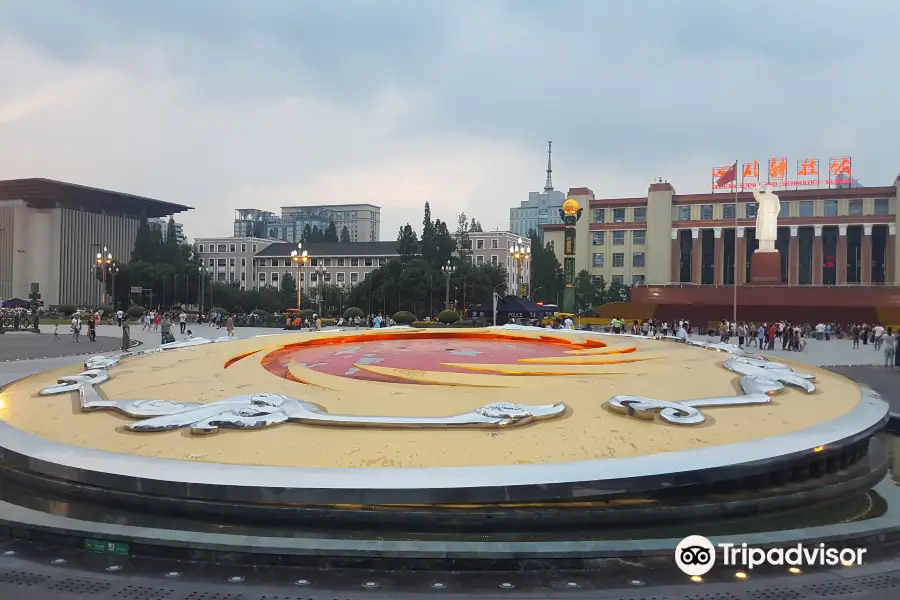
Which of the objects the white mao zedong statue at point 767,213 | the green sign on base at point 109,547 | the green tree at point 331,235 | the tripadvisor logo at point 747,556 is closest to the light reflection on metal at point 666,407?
the tripadvisor logo at point 747,556

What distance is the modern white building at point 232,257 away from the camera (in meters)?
105

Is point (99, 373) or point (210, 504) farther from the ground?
point (99, 373)

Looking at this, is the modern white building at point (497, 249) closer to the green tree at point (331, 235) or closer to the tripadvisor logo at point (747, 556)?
the green tree at point (331, 235)

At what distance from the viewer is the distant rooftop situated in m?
84.4

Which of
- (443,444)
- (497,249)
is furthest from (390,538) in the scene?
(497,249)

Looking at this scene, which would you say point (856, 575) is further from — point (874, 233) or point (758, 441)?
point (874, 233)

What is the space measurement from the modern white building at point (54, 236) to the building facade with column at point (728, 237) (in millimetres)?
63205

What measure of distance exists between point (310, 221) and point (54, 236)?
68502 mm

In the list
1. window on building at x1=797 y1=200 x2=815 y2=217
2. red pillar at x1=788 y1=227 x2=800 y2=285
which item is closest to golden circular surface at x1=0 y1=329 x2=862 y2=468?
red pillar at x1=788 y1=227 x2=800 y2=285

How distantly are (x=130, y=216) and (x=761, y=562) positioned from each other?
105 m

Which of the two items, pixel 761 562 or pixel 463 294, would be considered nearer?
pixel 761 562

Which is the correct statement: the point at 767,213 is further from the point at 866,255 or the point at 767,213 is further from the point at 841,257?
the point at 866,255

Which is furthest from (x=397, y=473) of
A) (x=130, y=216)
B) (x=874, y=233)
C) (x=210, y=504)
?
(x=130, y=216)

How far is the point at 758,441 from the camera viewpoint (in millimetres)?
4898
